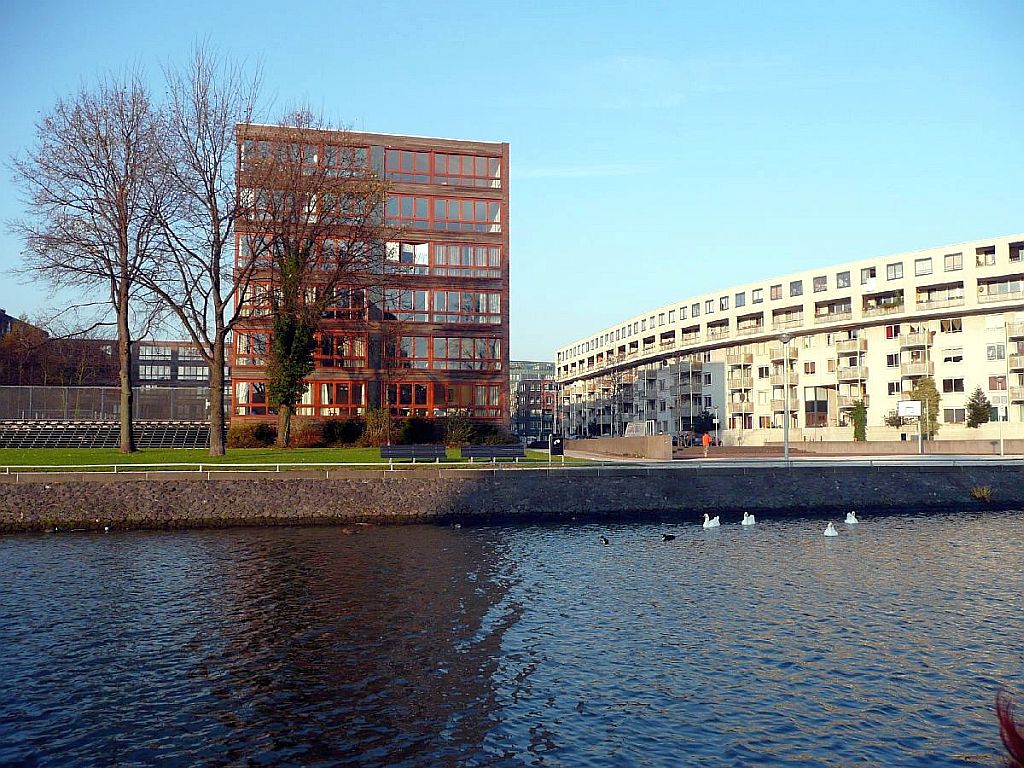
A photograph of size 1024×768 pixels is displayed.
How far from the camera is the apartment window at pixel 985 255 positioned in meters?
76.4

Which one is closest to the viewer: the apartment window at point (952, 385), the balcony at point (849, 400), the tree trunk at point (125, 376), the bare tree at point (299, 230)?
the tree trunk at point (125, 376)

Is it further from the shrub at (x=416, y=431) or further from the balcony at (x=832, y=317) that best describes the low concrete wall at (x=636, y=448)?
the balcony at (x=832, y=317)

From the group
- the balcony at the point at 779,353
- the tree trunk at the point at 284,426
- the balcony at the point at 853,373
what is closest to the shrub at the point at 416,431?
the tree trunk at the point at 284,426

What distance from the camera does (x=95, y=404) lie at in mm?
56312

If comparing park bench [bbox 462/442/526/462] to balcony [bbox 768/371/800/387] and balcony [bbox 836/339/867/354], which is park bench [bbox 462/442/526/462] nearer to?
balcony [bbox 836/339/867/354]

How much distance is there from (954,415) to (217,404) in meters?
64.3

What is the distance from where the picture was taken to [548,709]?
12.4m

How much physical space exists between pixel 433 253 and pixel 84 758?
49647mm

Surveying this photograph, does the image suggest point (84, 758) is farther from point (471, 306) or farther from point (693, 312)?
point (693, 312)

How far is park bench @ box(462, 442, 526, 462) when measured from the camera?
129 feet

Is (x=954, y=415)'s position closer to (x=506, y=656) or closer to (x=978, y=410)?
(x=978, y=410)

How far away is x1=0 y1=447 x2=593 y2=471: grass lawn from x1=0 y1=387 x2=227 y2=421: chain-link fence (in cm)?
1375

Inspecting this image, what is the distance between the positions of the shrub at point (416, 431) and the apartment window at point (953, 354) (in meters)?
50.6

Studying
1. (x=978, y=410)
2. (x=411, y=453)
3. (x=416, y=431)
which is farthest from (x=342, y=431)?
(x=978, y=410)
